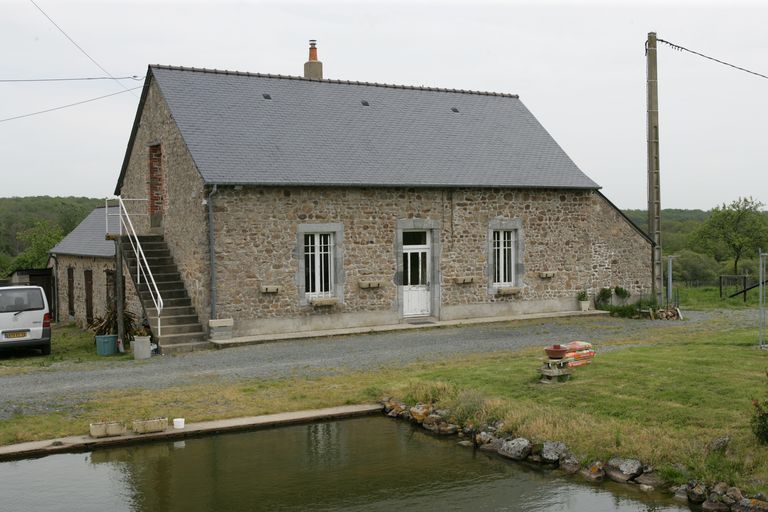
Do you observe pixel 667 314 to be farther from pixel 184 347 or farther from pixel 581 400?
pixel 184 347

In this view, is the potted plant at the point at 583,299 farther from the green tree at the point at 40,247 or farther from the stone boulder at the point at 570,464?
the green tree at the point at 40,247

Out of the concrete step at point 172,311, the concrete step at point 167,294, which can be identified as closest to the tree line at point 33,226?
the concrete step at point 167,294

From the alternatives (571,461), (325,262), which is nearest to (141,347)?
(325,262)

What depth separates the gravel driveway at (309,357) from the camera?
12.5 m

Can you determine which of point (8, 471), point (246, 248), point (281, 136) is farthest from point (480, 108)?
point (8, 471)

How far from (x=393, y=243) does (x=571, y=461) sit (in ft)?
34.6

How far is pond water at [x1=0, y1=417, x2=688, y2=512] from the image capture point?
8125 millimetres

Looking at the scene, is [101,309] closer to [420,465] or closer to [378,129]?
[378,129]

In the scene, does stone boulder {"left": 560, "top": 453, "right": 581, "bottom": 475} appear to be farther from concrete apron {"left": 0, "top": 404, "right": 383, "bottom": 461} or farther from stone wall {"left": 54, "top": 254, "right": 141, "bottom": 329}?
stone wall {"left": 54, "top": 254, "right": 141, "bottom": 329}

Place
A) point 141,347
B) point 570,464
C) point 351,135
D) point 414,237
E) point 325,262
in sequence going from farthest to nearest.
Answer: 1. point 351,135
2. point 414,237
3. point 325,262
4. point 141,347
5. point 570,464

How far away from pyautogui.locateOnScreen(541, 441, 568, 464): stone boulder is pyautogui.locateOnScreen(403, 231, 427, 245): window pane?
34.4 ft

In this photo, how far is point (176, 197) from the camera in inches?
738

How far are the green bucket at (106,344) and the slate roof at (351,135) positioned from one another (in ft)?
12.5

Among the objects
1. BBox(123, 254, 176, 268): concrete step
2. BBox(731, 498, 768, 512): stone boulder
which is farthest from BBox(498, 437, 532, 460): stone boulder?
BBox(123, 254, 176, 268): concrete step
